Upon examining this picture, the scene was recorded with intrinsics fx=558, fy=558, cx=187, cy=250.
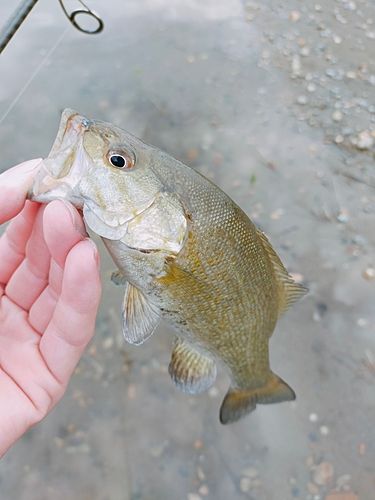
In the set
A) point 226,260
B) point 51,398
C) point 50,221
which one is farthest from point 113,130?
point 51,398

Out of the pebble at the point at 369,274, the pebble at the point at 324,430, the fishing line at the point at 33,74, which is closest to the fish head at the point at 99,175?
the pebble at the point at 324,430

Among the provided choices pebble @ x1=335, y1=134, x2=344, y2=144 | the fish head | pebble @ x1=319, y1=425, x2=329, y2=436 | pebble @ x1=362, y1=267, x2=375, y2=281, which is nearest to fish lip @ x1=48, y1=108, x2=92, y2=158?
the fish head

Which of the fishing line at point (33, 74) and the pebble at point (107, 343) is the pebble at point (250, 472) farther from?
the fishing line at point (33, 74)

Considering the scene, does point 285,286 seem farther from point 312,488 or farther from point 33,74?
point 33,74

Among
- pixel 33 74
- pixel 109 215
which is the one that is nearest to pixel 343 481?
pixel 109 215

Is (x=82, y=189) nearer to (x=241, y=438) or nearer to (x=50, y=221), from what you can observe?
(x=50, y=221)

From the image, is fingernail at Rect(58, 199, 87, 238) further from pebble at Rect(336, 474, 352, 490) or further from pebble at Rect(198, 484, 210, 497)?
pebble at Rect(336, 474, 352, 490)
